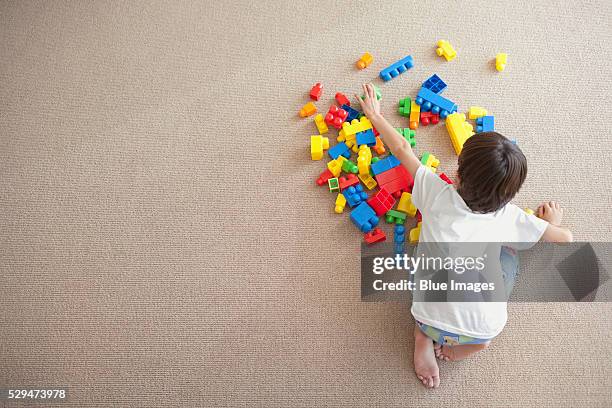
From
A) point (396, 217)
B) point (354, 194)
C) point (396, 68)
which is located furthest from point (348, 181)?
point (396, 68)

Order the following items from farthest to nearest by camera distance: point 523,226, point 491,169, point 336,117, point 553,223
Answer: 1. point 336,117
2. point 553,223
3. point 523,226
4. point 491,169

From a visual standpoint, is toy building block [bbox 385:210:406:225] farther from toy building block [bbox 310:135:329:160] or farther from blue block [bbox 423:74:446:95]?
blue block [bbox 423:74:446:95]

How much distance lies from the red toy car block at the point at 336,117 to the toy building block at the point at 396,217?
271mm

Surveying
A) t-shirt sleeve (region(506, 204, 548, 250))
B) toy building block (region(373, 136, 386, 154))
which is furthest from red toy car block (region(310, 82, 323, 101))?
t-shirt sleeve (region(506, 204, 548, 250))

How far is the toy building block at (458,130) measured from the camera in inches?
47.1

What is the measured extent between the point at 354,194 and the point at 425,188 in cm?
19

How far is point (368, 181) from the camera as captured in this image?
1179mm

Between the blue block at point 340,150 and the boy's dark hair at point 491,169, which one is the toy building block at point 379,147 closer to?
the blue block at point 340,150

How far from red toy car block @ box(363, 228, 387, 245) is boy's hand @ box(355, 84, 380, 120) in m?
0.29

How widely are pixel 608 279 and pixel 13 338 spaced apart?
1432 millimetres

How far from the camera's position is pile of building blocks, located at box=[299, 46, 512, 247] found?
1149 millimetres

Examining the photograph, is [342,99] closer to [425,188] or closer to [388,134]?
[388,134]

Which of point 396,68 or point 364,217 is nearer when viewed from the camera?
point 364,217

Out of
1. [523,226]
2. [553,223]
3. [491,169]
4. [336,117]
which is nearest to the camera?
[491,169]
